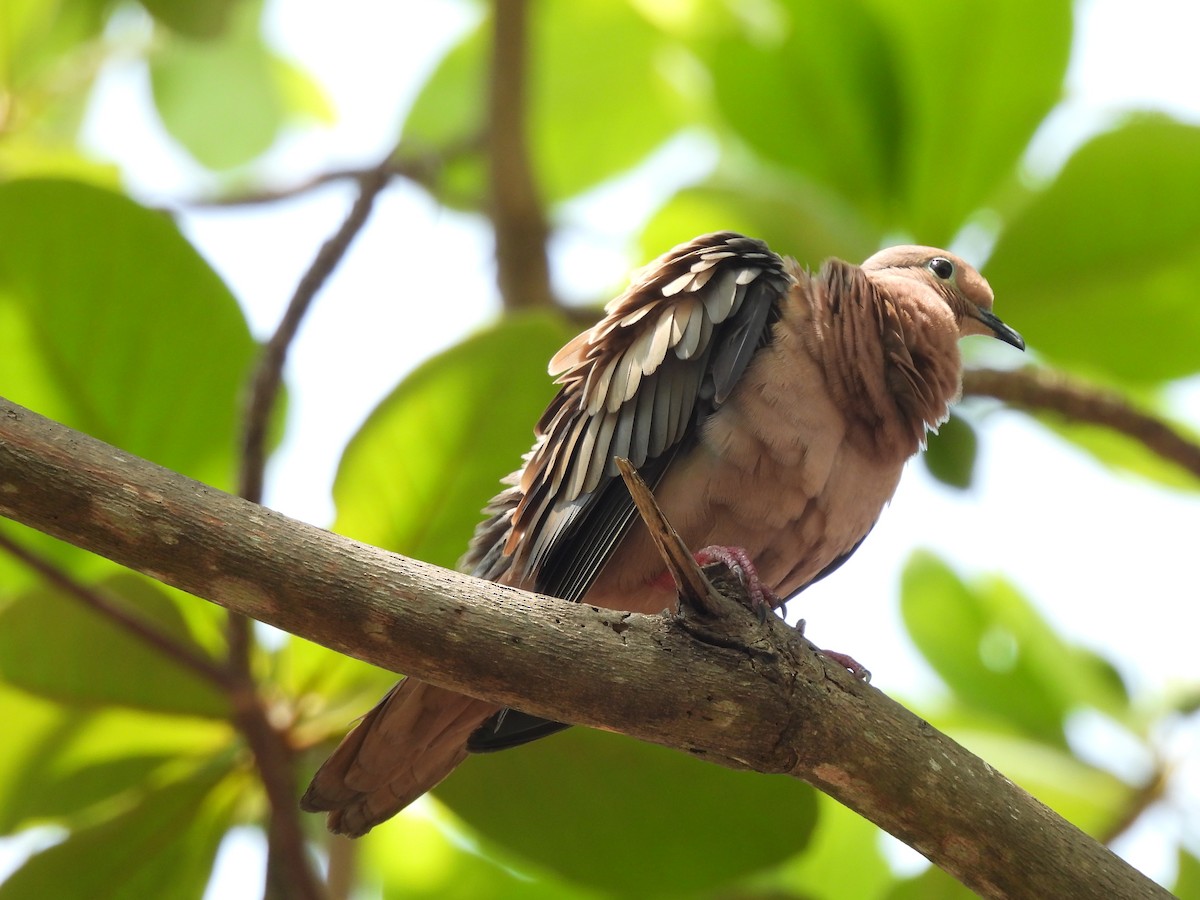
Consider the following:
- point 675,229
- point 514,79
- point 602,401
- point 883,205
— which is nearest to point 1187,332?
point 883,205

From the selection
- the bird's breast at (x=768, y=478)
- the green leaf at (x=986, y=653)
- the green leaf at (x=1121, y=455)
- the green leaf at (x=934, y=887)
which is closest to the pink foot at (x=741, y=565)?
the bird's breast at (x=768, y=478)

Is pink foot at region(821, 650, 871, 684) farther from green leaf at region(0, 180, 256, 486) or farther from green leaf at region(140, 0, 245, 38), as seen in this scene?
green leaf at region(140, 0, 245, 38)

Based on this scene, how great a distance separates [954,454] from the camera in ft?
12.1

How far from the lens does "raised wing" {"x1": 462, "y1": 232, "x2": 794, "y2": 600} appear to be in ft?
9.84

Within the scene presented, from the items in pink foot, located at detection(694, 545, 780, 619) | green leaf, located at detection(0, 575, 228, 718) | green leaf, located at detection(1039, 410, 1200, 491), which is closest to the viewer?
pink foot, located at detection(694, 545, 780, 619)

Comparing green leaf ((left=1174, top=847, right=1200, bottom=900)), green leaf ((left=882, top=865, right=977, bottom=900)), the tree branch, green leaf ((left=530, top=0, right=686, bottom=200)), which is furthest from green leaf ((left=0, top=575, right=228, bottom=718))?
green leaf ((left=1174, top=847, right=1200, bottom=900))

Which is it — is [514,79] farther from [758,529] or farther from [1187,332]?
[1187,332]

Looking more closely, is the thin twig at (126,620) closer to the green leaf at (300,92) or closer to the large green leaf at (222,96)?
the large green leaf at (222,96)

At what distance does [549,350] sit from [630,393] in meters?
0.22

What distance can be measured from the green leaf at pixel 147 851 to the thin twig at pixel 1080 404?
2.38 m

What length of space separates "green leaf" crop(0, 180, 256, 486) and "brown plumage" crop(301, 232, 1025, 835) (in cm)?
84

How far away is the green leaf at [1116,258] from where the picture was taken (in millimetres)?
3760

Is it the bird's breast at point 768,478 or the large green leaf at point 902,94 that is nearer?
the bird's breast at point 768,478

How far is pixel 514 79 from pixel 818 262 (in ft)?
4.11
